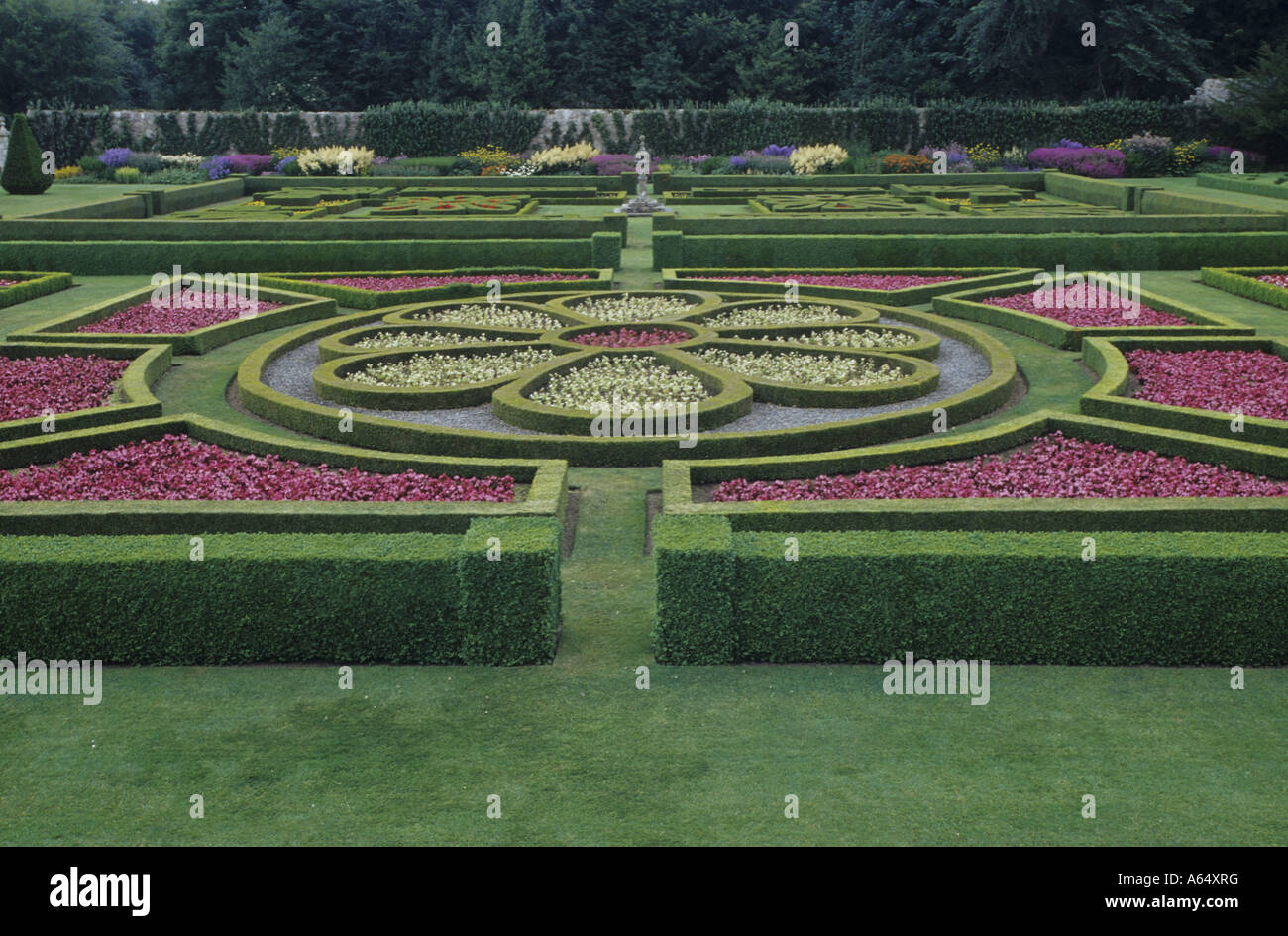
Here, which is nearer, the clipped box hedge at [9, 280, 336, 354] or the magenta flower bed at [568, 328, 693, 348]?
the magenta flower bed at [568, 328, 693, 348]

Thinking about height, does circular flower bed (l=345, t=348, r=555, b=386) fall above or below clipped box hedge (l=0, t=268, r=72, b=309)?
below

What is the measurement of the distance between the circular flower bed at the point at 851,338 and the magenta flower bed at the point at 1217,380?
328 centimetres

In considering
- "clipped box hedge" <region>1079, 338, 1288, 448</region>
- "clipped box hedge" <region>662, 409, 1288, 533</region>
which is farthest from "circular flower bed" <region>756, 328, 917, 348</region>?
"clipped box hedge" <region>662, 409, 1288, 533</region>

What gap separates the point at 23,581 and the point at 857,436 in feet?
28.5

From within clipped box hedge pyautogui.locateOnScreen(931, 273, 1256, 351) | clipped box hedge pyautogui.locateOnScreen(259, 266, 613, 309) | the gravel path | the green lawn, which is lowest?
the green lawn

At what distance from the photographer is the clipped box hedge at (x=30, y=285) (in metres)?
23.6

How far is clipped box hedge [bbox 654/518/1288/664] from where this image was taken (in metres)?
8.81

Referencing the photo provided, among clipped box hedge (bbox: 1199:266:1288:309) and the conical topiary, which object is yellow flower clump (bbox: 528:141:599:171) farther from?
clipped box hedge (bbox: 1199:266:1288:309)

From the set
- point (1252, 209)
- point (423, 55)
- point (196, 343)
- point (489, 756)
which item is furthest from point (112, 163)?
point (489, 756)

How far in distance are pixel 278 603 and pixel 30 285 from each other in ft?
60.8

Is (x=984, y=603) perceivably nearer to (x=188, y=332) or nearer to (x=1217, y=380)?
(x=1217, y=380)

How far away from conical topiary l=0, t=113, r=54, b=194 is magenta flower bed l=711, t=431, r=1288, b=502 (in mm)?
37962

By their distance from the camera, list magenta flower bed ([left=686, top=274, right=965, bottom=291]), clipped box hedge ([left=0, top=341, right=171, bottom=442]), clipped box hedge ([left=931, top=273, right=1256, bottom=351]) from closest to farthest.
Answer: clipped box hedge ([left=0, top=341, right=171, bottom=442]) < clipped box hedge ([left=931, top=273, right=1256, bottom=351]) < magenta flower bed ([left=686, top=274, right=965, bottom=291])

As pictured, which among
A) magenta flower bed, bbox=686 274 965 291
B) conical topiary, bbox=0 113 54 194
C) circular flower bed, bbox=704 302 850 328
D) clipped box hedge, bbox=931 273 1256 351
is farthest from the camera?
conical topiary, bbox=0 113 54 194
